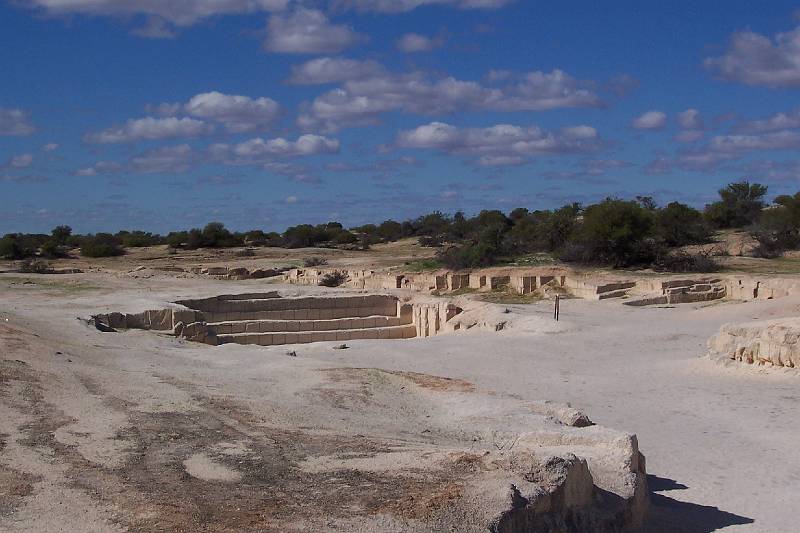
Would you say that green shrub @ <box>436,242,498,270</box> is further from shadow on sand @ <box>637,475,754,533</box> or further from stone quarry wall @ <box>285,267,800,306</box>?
shadow on sand @ <box>637,475,754,533</box>

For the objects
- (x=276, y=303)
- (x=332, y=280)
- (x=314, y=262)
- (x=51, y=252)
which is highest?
(x=51, y=252)

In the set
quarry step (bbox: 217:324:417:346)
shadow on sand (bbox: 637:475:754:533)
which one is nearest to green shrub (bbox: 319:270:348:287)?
quarry step (bbox: 217:324:417:346)

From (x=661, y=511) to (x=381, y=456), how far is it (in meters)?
2.72

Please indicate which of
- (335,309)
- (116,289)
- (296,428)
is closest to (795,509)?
(296,428)

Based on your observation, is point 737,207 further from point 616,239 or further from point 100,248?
point 100,248

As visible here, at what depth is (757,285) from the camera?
915 inches

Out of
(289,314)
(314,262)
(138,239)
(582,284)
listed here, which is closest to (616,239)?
(582,284)

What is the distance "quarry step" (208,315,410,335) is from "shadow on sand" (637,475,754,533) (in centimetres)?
1623

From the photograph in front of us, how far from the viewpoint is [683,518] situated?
7.80m

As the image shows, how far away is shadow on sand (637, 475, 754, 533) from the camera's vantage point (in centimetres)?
751

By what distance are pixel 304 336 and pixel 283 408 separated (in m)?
14.0

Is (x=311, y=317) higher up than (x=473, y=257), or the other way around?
(x=473, y=257)

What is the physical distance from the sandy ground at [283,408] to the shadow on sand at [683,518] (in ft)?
0.08

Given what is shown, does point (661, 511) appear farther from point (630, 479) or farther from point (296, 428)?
point (296, 428)
